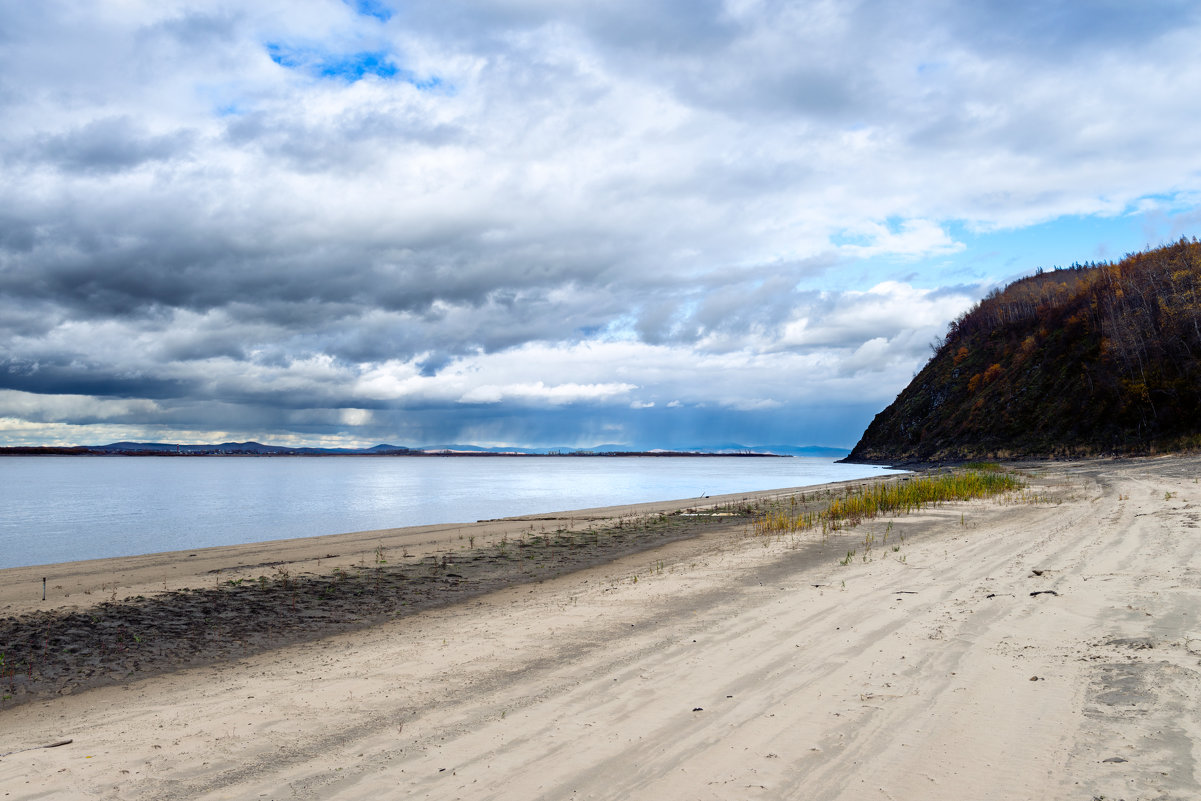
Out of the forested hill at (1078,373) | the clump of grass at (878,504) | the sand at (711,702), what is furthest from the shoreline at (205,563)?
the forested hill at (1078,373)

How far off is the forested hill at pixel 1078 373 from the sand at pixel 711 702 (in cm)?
5368

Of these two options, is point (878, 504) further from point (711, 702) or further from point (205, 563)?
point (205, 563)

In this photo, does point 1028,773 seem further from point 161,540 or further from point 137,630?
point 161,540

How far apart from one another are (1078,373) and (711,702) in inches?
3322

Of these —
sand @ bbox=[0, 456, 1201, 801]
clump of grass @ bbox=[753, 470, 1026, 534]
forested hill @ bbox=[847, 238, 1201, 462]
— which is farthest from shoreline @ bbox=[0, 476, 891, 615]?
forested hill @ bbox=[847, 238, 1201, 462]

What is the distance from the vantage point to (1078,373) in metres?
73.0

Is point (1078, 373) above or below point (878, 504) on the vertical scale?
above

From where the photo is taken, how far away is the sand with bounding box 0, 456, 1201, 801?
4730mm

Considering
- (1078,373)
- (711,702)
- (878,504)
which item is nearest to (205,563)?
(711,702)

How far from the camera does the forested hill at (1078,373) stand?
58.3m

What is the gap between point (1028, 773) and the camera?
4512 millimetres

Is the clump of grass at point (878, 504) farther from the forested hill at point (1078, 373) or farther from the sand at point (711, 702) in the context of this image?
the forested hill at point (1078, 373)

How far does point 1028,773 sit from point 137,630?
494 inches

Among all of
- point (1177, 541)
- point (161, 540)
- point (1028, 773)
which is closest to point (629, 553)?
point (1177, 541)
